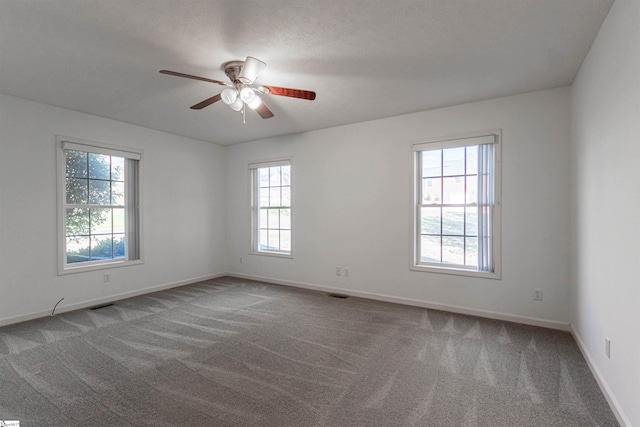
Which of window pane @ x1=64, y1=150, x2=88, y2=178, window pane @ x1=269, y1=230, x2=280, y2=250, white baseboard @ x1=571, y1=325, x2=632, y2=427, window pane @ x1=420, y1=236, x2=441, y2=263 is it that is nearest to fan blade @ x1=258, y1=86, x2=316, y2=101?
window pane @ x1=420, y1=236, x2=441, y2=263

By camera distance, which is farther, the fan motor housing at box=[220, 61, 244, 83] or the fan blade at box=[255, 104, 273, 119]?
the fan blade at box=[255, 104, 273, 119]

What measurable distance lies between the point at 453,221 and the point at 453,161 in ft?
2.64

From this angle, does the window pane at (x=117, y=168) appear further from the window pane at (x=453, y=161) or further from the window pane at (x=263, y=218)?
the window pane at (x=453, y=161)

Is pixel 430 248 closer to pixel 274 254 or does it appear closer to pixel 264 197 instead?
pixel 274 254

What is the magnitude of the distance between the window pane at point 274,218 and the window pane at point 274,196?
0.44 feet

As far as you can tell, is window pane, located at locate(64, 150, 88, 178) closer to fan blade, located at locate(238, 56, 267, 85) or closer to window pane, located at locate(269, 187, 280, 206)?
window pane, located at locate(269, 187, 280, 206)

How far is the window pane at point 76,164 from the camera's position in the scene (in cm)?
415

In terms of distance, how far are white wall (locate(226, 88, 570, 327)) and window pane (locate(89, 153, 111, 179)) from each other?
2.16 metres

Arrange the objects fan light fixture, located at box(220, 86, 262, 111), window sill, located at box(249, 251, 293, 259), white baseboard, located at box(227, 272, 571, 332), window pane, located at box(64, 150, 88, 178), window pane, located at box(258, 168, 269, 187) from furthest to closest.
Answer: window pane, located at box(258, 168, 269, 187) → window sill, located at box(249, 251, 293, 259) → window pane, located at box(64, 150, 88, 178) → white baseboard, located at box(227, 272, 571, 332) → fan light fixture, located at box(220, 86, 262, 111)

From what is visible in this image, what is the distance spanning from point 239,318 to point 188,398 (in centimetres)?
161

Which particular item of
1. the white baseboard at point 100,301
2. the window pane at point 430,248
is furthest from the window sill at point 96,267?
the window pane at point 430,248

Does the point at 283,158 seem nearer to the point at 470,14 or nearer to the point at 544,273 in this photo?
the point at 470,14

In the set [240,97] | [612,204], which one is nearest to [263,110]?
[240,97]

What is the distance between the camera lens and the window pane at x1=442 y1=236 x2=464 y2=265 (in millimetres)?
4023
